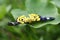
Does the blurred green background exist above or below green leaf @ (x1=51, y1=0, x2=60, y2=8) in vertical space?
below

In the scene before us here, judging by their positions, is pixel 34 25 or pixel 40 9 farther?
pixel 40 9

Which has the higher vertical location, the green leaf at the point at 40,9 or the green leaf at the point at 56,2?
the green leaf at the point at 56,2

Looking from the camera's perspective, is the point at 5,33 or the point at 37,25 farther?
the point at 5,33

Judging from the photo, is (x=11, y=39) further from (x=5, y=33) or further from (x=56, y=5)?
(x=56, y=5)

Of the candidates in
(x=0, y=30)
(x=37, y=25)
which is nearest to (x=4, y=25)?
(x=0, y=30)

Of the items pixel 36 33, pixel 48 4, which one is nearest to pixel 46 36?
pixel 36 33

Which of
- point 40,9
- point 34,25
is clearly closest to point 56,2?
point 40,9

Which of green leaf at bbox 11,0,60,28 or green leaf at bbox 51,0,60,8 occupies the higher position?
green leaf at bbox 51,0,60,8

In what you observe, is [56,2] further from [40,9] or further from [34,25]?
[34,25]

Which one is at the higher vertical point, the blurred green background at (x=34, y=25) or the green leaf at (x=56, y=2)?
the green leaf at (x=56, y=2)

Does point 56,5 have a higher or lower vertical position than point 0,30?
higher

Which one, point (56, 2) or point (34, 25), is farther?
point (56, 2)
